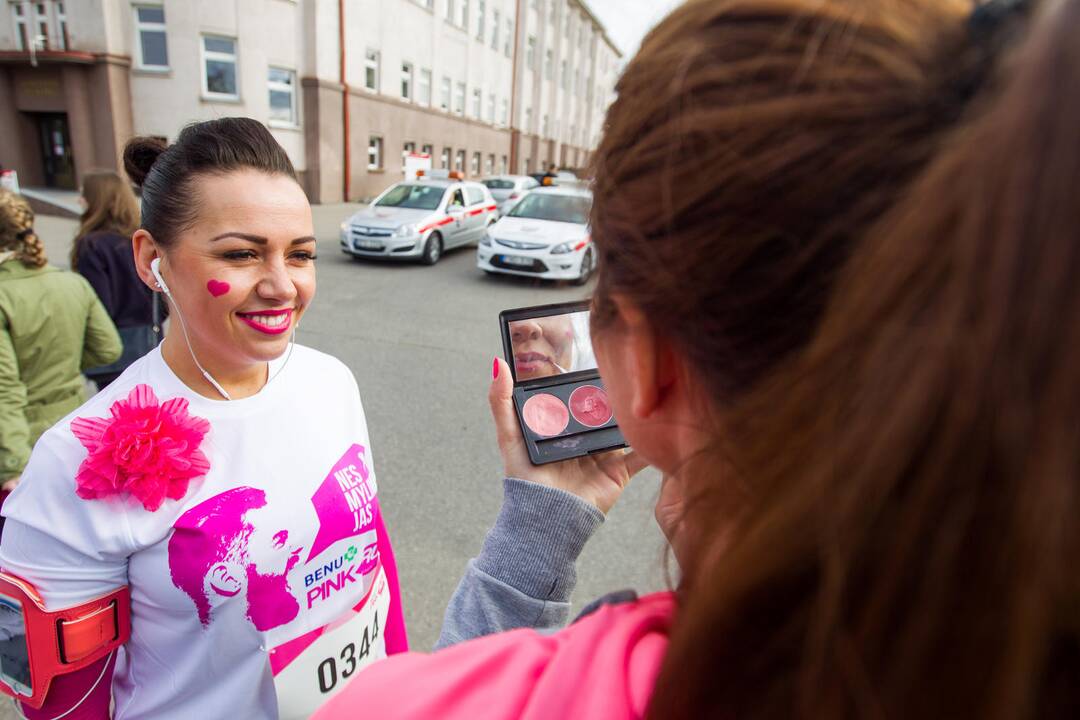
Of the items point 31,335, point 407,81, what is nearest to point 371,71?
point 407,81

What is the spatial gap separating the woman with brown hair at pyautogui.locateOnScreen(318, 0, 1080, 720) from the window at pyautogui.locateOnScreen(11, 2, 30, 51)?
22.2 metres

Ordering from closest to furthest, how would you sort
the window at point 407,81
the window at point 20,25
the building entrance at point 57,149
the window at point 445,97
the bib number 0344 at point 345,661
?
1. the bib number 0344 at point 345,661
2. the window at point 20,25
3. the building entrance at point 57,149
4. the window at point 407,81
5. the window at point 445,97

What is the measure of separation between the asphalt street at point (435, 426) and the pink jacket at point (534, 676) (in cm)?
12

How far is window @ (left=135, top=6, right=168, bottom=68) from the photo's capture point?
1623cm

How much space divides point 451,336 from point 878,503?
6.32 m

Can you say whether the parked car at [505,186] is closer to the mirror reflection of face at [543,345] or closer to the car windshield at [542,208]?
the car windshield at [542,208]

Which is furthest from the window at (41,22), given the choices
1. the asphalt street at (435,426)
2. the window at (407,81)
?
the asphalt street at (435,426)

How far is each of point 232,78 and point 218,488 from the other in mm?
18884

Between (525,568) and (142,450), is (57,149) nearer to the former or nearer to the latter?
(142,450)

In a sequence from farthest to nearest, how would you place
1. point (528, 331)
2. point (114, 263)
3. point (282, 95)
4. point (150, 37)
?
point (282, 95)
point (150, 37)
point (114, 263)
point (528, 331)

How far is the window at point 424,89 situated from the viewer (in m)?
23.5

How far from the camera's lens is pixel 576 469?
1205 millimetres

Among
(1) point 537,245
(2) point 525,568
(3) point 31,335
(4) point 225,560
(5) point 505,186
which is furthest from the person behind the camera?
(5) point 505,186

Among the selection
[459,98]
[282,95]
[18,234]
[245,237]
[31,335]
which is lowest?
[31,335]
